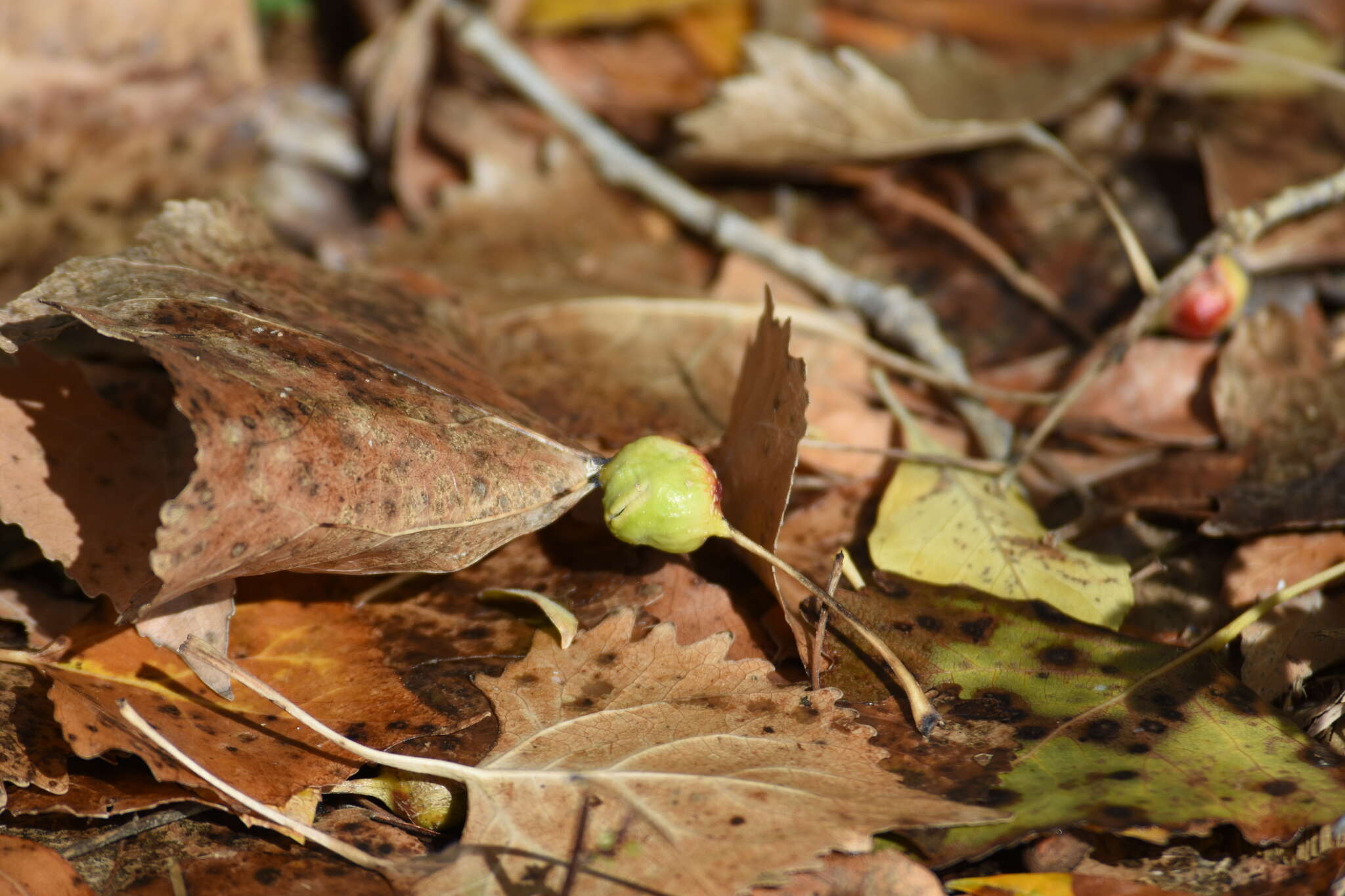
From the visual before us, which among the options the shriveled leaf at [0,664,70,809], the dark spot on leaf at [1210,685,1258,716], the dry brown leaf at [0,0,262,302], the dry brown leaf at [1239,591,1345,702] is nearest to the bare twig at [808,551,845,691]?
the dark spot on leaf at [1210,685,1258,716]

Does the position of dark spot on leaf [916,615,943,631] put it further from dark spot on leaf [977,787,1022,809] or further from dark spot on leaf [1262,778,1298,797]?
dark spot on leaf [1262,778,1298,797]

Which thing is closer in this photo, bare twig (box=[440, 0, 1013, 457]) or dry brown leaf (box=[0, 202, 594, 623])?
dry brown leaf (box=[0, 202, 594, 623])

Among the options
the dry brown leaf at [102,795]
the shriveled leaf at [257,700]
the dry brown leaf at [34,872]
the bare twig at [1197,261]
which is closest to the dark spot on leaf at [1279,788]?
the bare twig at [1197,261]

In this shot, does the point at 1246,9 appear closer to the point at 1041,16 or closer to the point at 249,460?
the point at 1041,16

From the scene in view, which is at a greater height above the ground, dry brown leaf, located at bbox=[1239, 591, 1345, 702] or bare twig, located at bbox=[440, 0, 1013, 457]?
bare twig, located at bbox=[440, 0, 1013, 457]

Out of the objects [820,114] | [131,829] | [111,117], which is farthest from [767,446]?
[111,117]

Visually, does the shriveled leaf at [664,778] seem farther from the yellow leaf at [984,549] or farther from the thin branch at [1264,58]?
the thin branch at [1264,58]
